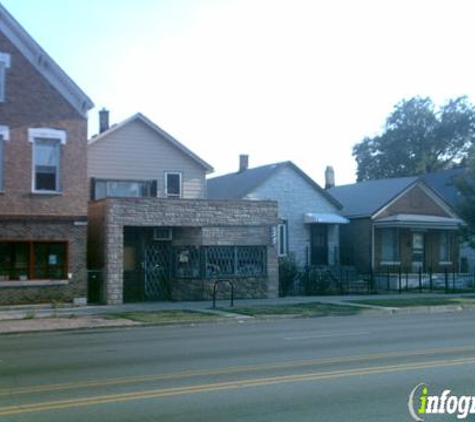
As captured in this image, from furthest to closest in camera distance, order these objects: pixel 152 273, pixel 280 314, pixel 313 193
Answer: pixel 313 193, pixel 152 273, pixel 280 314

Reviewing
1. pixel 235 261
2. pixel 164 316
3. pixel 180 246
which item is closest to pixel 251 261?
pixel 235 261

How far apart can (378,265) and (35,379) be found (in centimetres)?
2768

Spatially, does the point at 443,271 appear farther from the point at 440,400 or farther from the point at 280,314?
the point at 440,400

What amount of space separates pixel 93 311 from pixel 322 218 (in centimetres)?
1512

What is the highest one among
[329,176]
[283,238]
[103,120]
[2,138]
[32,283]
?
[103,120]

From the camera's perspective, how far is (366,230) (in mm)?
36688

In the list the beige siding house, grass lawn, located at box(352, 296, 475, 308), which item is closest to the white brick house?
the beige siding house

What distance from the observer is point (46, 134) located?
971 inches

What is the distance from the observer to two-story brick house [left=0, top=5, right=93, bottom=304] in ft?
78.9

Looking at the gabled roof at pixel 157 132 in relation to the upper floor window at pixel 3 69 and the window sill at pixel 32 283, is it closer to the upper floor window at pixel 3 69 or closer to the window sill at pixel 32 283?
the upper floor window at pixel 3 69

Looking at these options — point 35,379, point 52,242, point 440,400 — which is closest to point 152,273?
point 52,242

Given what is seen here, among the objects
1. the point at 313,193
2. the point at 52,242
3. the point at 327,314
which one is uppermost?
the point at 313,193

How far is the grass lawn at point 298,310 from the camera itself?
2216 centimetres

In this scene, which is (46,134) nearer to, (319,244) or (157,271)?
(157,271)
